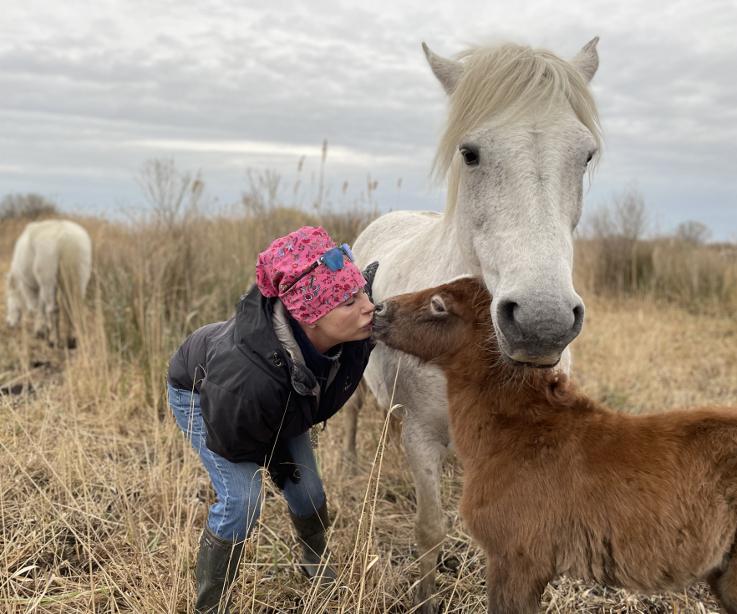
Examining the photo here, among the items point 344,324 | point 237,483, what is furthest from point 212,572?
point 344,324

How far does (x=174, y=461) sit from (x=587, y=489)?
2584mm

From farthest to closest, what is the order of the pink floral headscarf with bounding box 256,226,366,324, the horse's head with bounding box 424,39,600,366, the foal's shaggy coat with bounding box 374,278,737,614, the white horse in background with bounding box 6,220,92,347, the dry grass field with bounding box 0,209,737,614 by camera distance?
the white horse in background with bounding box 6,220,92,347
the dry grass field with bounding box 0,209,737,614
the pink floral headscarf with bounding box 256,226,366,324
the foal's shaggy coat with bounding box 374,278,737,614
the horse's head with bounding box 424,39,600,366

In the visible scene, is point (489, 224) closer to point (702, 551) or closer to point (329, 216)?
point (702, 551)

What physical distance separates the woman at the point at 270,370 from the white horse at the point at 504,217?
48cm

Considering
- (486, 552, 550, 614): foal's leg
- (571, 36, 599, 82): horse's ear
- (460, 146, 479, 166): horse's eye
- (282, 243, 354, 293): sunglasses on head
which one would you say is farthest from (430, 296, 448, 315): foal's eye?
(571, 36, 599, 82): horse's ear

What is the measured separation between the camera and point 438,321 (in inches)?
97.7

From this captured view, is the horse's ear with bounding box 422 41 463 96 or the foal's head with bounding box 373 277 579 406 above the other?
the horse's ear with bounding box 422 41 463 96

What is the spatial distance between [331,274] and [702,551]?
5.20 ft

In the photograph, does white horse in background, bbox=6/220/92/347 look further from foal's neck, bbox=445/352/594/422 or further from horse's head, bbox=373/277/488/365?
foal's neck, bbox=445/352/594/422

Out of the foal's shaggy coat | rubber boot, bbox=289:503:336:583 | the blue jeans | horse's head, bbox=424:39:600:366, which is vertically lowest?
rubber boot, bbox=289:503:336:583

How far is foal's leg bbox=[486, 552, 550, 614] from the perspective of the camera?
2068mm

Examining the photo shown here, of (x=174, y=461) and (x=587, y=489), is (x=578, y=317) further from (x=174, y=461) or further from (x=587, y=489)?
(x=174, y=461)

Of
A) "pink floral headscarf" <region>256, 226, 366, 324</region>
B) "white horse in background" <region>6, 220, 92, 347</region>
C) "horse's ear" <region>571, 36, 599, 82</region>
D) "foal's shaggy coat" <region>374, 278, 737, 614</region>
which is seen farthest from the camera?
"white horse in background" <region>6, 220, 92, 347</region>

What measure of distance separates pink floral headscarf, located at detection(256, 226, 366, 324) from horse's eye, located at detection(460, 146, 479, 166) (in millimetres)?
611
